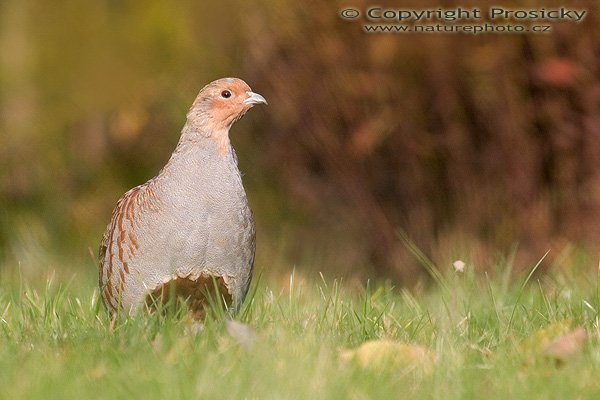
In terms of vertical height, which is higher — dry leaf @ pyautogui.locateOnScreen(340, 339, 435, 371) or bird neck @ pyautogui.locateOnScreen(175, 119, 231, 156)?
bird neck @ pyautogui.locateOnScreen(175, 119, 231, 156)

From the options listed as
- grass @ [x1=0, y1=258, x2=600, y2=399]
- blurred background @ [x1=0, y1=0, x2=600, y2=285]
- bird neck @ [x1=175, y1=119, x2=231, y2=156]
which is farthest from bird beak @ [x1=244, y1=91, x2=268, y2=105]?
blurred background @ [x1=0, y1=0, x2=600, y2=285]

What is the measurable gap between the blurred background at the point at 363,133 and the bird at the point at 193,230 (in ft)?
8.23

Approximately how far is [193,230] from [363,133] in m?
3.57

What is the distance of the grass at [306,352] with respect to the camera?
3.70 metres

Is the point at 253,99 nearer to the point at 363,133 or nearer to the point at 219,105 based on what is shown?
the point at 219,105

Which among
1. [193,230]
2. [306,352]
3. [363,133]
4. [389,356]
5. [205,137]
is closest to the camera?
[389,356]

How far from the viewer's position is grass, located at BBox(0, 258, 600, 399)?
370 centimetres

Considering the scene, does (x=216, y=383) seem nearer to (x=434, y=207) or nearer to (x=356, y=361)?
(x=356, y=361)

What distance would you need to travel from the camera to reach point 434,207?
26.7 feet

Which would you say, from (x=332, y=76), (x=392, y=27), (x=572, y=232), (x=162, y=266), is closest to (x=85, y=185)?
(x=332, y=76)

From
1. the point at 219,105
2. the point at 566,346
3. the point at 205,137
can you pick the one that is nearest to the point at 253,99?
the point at 219,105

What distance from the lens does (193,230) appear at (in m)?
4.63

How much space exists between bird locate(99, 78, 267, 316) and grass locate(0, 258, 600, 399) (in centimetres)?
15

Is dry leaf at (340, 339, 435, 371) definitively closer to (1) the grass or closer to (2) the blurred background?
(1) the grass
